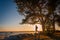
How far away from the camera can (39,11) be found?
41.0 ft

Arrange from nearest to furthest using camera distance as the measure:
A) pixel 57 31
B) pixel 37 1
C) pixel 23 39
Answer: pixel 23 39 → pixel 37 1 → pixel 57 31

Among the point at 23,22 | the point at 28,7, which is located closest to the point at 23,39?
the point at 23,22

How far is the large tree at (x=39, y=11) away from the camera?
40.9 feet

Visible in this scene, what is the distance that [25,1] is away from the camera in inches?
491

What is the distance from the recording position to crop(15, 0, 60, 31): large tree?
12453 mm

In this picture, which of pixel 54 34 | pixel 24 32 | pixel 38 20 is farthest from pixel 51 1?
pixel 24 32

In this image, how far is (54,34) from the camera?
13008 millimetres

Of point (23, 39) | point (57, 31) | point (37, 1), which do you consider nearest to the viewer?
point (23, 39)

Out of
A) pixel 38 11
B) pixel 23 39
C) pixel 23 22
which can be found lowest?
pixel 23 39

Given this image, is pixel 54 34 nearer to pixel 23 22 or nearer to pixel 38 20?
pixel 38 20

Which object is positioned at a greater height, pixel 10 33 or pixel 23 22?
pixel 23 22

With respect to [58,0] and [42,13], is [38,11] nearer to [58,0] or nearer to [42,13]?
[42,13]

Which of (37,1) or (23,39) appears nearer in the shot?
(23,39)

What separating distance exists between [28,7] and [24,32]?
2347mm
